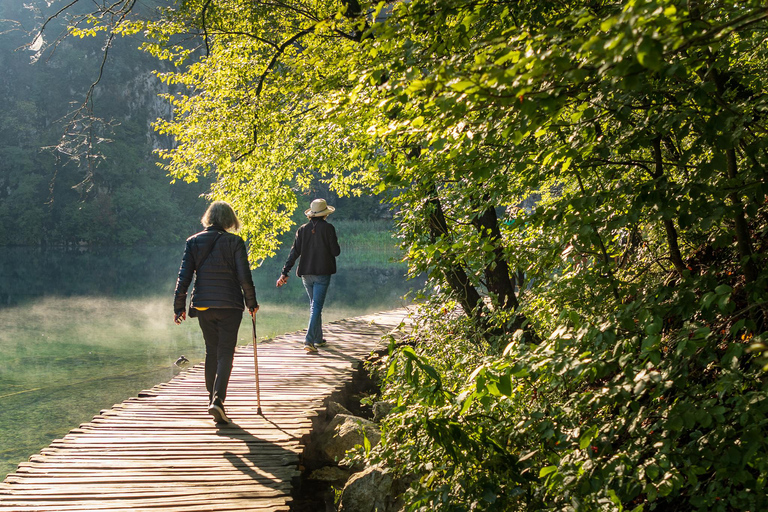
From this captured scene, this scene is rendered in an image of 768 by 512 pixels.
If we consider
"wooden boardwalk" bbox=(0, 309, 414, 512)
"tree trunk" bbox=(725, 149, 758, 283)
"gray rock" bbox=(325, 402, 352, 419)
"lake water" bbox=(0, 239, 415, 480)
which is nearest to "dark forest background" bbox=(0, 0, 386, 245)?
"lake water" bbox=(0, 239, 415, 480)

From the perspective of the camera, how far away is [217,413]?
5512 mm

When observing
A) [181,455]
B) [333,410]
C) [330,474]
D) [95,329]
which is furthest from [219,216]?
[95,329]

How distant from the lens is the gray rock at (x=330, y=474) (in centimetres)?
582

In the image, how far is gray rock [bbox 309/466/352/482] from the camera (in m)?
5.82

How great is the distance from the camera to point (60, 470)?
4645 millimetres

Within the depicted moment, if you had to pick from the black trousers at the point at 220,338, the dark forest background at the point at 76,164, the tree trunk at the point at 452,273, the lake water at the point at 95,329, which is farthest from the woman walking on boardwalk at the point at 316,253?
the dark forest background at the point at 76,164

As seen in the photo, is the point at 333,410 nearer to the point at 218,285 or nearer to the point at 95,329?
the point at 218,285

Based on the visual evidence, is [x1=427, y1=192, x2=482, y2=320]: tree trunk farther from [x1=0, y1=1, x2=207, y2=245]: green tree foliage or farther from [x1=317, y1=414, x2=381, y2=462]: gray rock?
[x1=0, y1=1, x2=207, y2=245]: green tree foliage

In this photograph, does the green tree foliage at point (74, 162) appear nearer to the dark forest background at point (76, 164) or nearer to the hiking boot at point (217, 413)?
the dark forest background at point (76, 164)

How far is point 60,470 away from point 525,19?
430 centimetres

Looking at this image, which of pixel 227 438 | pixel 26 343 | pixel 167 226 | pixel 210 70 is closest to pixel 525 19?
pixel 227 438

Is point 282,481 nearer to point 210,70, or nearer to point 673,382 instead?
point 673,382

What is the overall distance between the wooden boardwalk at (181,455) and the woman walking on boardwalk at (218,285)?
511mm

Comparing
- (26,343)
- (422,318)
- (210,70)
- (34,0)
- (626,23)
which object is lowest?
(26,343)
